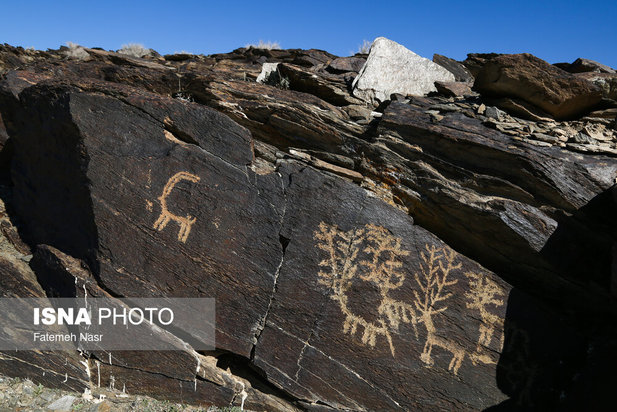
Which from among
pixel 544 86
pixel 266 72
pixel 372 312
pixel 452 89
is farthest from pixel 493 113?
pixel 266 72

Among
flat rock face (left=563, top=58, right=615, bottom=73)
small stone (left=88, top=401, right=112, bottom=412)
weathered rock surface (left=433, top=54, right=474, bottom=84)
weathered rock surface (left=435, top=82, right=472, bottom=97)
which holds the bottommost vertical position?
small stone (left=88, top=401, right=112, bottom=412)

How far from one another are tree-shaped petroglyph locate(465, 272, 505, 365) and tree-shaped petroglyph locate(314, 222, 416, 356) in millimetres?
901

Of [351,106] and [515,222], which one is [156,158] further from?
[515,222]

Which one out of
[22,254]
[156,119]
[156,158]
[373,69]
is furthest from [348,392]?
[373,69]

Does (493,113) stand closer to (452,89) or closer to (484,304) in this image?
(452,89)

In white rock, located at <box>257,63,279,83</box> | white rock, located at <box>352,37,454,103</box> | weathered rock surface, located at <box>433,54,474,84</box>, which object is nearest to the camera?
white rock, located at <box>352,37,454,103</box>

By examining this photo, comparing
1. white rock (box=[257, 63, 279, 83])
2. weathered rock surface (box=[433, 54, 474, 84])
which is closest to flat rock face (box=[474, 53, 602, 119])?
weathered rock surface (box=[433, 54, 474, 84])

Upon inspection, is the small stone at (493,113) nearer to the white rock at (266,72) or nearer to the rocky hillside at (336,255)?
the rocky hillside at (336,255)

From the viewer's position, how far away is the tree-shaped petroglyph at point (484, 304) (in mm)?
5708

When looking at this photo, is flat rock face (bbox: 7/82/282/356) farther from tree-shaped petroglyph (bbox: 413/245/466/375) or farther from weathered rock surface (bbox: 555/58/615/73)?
weathered rock surface (bbox: 555/58/615/73)

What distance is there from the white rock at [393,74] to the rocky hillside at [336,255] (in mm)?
1859

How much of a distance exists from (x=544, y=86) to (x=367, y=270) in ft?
13.3

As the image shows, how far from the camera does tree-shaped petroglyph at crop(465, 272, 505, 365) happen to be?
5708 millimetres

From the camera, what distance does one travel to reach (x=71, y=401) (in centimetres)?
537
